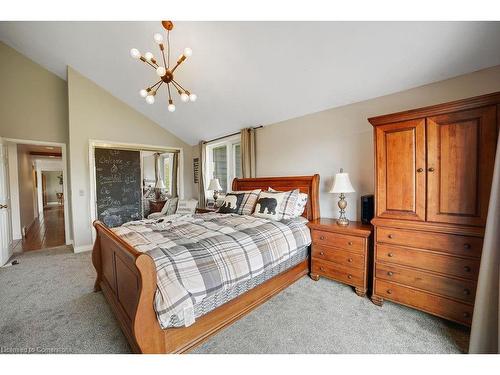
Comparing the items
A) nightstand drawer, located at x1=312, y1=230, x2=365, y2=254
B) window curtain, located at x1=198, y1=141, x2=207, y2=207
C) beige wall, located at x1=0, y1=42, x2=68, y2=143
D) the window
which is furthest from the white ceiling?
nightstand drawer, located at x1=312, y1=230, x2=365, y2=254

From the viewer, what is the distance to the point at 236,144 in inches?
174

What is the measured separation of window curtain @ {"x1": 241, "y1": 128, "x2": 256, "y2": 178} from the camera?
381cm

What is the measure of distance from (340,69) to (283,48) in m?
0.67

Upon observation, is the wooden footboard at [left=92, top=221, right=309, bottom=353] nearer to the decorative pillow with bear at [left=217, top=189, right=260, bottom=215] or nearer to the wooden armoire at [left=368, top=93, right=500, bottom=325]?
the decorative pillow with bear at [left=217, top=189, right=260, bottom=215]

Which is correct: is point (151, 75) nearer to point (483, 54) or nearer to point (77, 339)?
point (77, 339)

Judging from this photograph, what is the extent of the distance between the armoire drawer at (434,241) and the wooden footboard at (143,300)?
43.1 inches

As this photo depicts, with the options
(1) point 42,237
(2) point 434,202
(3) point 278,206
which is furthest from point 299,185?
(1) point 42,237

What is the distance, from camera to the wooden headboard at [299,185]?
9.44 feet

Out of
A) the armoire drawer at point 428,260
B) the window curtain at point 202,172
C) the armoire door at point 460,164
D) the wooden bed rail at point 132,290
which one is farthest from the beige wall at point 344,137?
the wooden bed rail at point 132,290

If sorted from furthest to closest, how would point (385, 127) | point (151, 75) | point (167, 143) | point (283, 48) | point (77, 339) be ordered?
point (167, 143) → point (151, 75) → point (283, 48) → point (385, 127) → point (77, 339)

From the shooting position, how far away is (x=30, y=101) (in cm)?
383

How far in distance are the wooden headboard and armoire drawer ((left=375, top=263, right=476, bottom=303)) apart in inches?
40.9
